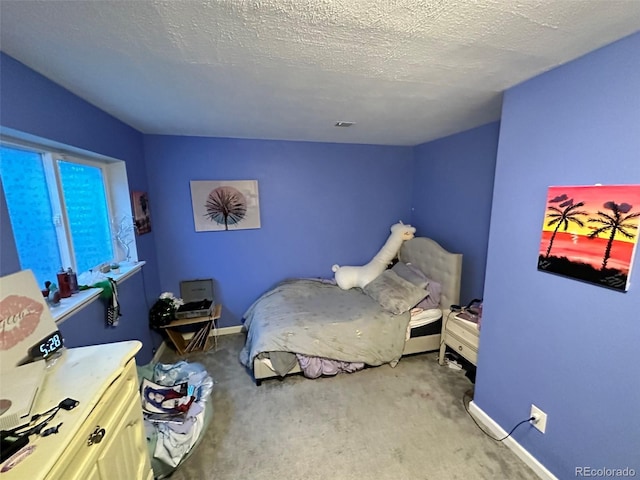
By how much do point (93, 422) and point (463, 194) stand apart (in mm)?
3134

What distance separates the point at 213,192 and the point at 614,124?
3.11 meters

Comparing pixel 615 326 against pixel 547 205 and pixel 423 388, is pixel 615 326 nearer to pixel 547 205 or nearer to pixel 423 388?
pixel 547 205

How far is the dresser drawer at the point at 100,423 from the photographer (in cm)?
73

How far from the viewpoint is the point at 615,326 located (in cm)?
119

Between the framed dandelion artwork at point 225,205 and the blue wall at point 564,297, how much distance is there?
241 cm

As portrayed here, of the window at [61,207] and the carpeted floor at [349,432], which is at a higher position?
the window at [61,207]

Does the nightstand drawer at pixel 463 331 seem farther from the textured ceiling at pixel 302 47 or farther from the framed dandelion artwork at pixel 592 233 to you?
the textured ceiling at pixel 302 47

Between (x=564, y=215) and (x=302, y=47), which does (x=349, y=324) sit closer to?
(x=564, y=215)

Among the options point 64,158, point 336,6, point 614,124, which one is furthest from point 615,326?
point 64,158

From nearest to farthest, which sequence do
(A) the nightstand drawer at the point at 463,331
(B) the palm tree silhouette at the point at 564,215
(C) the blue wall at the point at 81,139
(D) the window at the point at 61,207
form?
1. (C) the blue wall at the point at 81,139
2. (B) the palm tree silhouette at the point at 564,215
3. (D) the window at the point at 61,207
4. (A) the nightstand drawer at the point at 463,331

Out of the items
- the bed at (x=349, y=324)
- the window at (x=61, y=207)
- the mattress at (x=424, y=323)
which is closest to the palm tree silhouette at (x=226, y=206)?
the window at (x=61, y=207)

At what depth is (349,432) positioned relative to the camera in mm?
1819

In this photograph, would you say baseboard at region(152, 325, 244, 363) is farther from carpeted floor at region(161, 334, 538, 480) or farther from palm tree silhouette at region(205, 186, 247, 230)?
palm tree silhouette at region(205, 186, 247, 230)

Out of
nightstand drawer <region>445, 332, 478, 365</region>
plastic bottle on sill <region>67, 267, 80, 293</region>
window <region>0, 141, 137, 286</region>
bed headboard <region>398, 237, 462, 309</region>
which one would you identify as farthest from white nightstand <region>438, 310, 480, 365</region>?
window <region>0, 141, 137, 286</region>
